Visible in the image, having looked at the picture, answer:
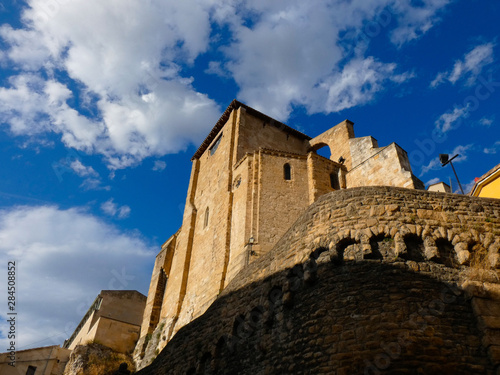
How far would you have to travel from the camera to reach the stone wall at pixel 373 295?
5.59 metres

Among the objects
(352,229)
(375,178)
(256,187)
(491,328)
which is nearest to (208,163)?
(256,187)

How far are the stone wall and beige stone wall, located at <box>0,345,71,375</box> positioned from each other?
19.6 meters

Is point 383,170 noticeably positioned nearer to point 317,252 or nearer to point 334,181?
point 334,181

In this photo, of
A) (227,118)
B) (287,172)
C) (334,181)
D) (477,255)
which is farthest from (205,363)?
(227,118)

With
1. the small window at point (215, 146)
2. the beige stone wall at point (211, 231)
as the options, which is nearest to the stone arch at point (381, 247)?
the beige stone wall at point (211, 231)

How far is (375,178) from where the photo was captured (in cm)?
1894

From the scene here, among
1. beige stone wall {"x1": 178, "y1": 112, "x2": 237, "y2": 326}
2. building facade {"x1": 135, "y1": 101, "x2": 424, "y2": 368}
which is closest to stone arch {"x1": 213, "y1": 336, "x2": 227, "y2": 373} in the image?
building facade {"x1": 135, "y1": 101, "x2": 424, "y2": 368}

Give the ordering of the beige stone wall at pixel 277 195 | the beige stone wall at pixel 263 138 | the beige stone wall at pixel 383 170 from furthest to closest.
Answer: the beige stone wall at pixel 263 138 → the beige stone wall at pixel 277 195 → the beige stone wall at pixel 383 170

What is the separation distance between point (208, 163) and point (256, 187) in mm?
7846

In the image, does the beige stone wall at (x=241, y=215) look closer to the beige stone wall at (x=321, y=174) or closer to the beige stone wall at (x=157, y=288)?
the beige stone wall at (x=321, y=174)

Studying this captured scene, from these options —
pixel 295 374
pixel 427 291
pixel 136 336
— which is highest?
pixel 136 336

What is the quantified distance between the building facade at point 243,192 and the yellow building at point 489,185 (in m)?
3.72

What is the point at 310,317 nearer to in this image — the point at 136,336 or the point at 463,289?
the point at 463,289

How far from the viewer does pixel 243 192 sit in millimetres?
19172
